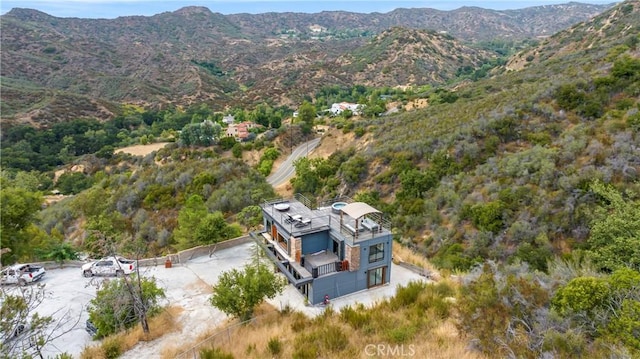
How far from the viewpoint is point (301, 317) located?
12.4 metres

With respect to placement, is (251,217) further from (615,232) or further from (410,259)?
(615,232)

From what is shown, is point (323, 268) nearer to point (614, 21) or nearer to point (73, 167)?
point (73, 167)

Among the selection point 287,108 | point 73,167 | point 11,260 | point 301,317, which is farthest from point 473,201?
point 287,108

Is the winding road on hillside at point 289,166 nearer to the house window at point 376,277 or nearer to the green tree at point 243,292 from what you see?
the house window at point 376,277

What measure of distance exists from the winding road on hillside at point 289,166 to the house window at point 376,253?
33.5m

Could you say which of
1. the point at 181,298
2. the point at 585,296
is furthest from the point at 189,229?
the point at 585,296

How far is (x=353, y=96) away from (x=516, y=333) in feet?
312

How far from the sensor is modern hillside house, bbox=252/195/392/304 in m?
15.0

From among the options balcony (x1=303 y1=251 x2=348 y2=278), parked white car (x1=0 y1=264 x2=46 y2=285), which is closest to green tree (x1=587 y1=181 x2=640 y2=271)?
balcony (x1=303 y1=251 x2=348 y2=278)

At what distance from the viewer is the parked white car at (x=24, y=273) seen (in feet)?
55.1

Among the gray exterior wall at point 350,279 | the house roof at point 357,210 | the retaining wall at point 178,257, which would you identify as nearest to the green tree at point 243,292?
the gray exterior wall at point 350,279

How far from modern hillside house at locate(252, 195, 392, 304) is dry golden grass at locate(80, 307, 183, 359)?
14.3 ft

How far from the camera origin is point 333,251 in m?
16.5

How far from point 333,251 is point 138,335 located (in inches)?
301
